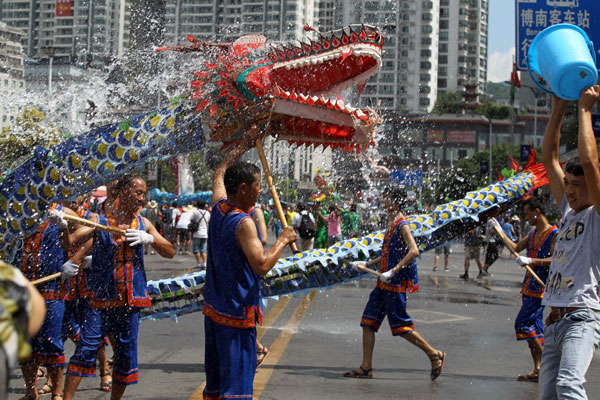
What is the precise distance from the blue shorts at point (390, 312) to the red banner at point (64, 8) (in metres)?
9.06

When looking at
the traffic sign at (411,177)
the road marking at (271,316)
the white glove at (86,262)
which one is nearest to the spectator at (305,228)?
the road marking at (271,316)

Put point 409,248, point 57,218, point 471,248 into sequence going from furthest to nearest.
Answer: point 471,248 → point 409,248 → point 57,218

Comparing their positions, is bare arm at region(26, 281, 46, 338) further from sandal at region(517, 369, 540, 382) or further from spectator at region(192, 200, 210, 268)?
spectator at region(192, 200, 210, 268)

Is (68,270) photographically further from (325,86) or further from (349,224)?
(349,224)

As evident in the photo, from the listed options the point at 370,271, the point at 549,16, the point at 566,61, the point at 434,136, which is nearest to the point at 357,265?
the point at 370,271

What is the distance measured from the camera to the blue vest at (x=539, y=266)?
747cm

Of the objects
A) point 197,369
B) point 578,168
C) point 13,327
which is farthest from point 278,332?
point 13,327

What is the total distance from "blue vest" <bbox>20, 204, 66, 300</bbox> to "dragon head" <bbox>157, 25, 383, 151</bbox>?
1495 mm

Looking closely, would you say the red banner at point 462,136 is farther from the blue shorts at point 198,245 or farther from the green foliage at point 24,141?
the green foliage at point 24,141

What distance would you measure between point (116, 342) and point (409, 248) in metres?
2.81

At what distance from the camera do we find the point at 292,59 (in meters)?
5.96

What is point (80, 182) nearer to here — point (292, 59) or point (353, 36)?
point (292, 59)

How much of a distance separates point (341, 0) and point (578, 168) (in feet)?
41.8

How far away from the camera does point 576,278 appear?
14.4 ft
